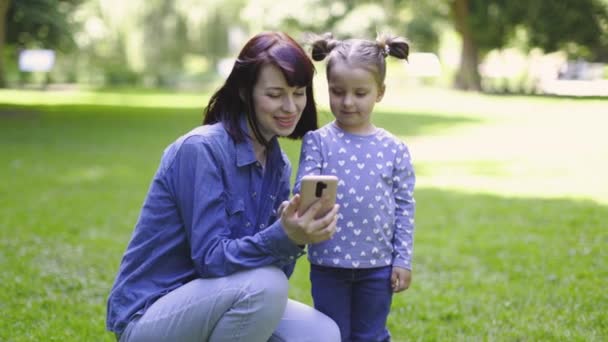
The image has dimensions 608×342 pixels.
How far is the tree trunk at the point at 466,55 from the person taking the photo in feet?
99.1

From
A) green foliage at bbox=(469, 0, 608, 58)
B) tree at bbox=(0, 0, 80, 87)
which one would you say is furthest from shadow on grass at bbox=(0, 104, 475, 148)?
green foliage at bbox=(469, 0, 608, 58)

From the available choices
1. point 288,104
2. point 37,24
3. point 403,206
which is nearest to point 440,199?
point 403,206

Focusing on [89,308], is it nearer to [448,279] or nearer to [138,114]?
[448,279]

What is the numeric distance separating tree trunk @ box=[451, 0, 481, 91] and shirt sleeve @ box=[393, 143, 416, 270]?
28669 millimetres

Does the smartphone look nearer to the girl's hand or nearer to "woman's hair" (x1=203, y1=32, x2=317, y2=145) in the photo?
"woman's hair" (x1=203, y1=32, x2=317, y2=145)

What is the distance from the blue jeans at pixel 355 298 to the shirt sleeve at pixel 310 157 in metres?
0.36

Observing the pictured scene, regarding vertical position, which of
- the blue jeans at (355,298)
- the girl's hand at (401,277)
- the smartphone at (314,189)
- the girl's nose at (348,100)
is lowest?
the blue jeans at (355,298)

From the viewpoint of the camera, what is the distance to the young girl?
2.57 metres

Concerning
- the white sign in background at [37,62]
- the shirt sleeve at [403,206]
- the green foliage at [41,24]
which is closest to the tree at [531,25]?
the green foliage at [41,24]

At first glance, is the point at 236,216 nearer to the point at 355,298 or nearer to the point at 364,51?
the point at 355,298

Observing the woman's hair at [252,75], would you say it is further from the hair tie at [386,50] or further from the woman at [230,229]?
the hair tie at [386,50]

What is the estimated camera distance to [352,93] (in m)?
2.60

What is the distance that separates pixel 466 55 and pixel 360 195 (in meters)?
30.0

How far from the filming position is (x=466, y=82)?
103 feet
